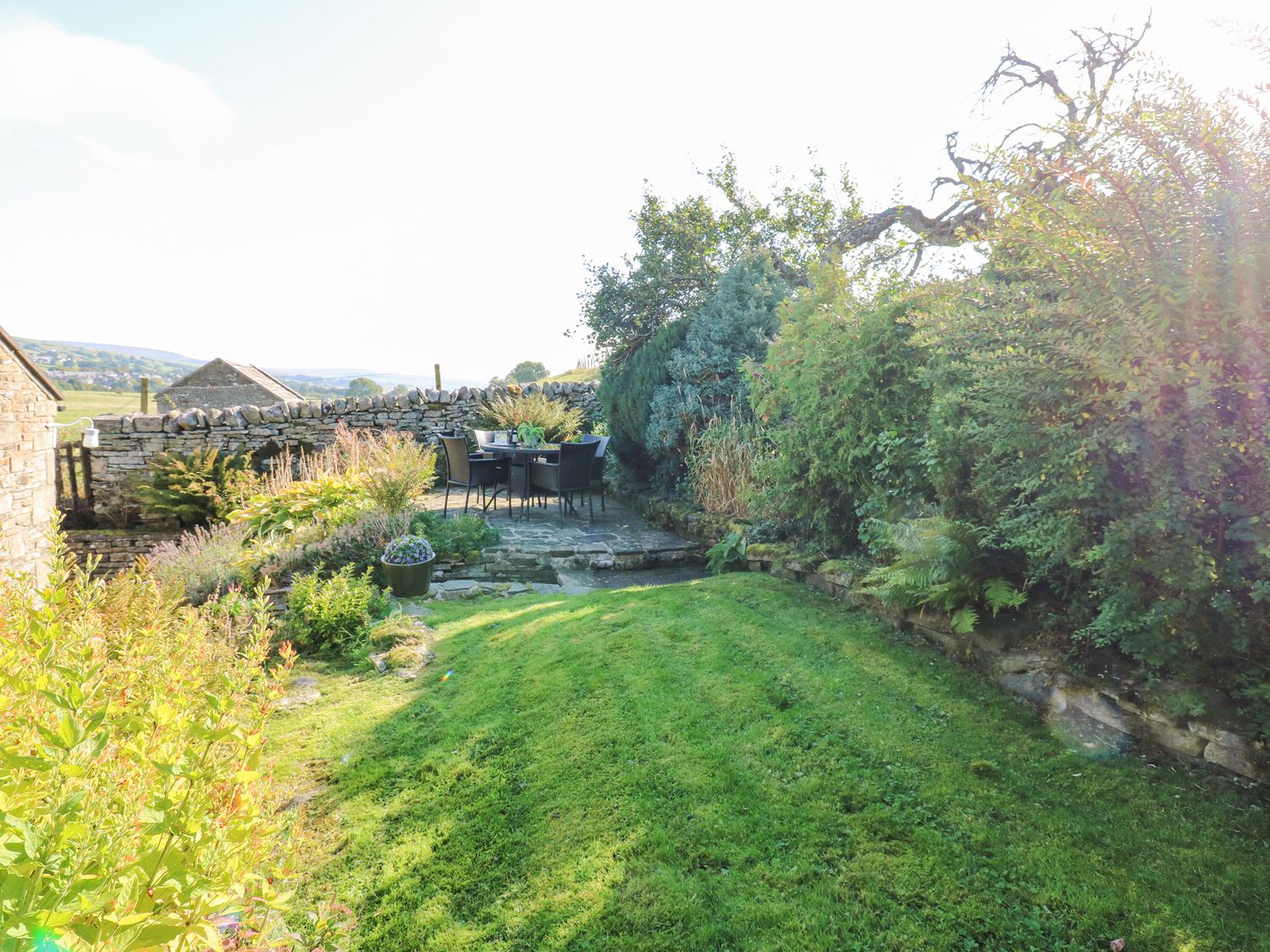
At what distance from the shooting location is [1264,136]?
2129mm

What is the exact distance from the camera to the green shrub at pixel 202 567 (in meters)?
5.77

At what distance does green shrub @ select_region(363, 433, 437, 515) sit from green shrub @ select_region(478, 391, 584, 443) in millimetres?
2784

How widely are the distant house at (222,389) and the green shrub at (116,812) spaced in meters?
22.2

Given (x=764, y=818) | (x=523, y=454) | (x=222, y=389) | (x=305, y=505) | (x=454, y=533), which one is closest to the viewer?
(x=764, y=818)

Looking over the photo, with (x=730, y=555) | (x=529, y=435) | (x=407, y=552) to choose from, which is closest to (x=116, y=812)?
(x=407, y=552)

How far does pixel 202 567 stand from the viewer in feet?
20.0

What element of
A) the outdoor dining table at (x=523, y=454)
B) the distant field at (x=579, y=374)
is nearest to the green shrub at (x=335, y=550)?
the outdoor dining table at (x=523, y=454)

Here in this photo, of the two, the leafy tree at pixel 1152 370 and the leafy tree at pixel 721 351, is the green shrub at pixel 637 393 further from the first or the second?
the leafy tree at pixel 1152 370

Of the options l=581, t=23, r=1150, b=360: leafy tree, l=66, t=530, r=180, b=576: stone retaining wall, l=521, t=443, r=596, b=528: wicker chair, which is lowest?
l=66, t=530, r=180, b=576: stone retaining wall

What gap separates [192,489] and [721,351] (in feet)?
26.1

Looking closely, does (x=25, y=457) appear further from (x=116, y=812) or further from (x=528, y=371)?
(x=528, y=371)

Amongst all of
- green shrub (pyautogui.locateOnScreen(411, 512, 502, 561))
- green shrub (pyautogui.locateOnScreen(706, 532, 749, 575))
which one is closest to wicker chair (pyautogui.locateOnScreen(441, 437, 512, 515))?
green shrub (pyautogui.locateOnScreen(411, 512, 502, 561))

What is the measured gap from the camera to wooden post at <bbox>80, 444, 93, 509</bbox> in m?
11.0

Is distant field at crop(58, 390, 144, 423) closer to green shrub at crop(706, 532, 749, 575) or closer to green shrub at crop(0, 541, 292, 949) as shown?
green shrub at crop(706, 532, 749, 575)
